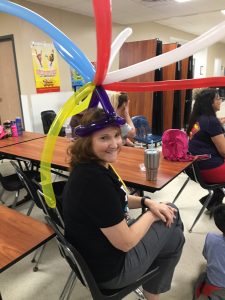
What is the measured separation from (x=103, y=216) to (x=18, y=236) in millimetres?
420

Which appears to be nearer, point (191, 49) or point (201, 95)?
point (191, 49)

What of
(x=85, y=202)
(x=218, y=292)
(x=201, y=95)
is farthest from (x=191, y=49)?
(x=201, y=95)

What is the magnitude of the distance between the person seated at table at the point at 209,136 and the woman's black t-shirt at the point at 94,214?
1313 mm

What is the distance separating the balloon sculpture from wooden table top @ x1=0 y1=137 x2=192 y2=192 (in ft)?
1.96

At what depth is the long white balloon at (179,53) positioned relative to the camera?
88cm

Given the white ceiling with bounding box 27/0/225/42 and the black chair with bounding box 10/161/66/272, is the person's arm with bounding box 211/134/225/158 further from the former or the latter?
the white ceiling with bounding box 27/0/225/42

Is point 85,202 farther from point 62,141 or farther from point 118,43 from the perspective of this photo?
point 62,141

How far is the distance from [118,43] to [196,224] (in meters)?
1.76

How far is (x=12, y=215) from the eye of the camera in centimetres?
128

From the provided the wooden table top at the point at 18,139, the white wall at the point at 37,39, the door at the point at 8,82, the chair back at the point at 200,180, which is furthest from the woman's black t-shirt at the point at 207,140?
the door at the point at 8,82

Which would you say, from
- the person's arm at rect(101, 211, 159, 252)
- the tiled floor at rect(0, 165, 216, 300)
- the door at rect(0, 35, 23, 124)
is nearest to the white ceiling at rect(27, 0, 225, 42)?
the door at rect(0, 35, 23, 124)

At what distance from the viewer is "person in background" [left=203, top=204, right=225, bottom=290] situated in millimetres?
1398

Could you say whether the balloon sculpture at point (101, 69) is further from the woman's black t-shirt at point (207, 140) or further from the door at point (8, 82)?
the door at point (8, 82)

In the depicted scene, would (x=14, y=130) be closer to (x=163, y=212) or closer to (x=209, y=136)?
(x=209, y=136)
